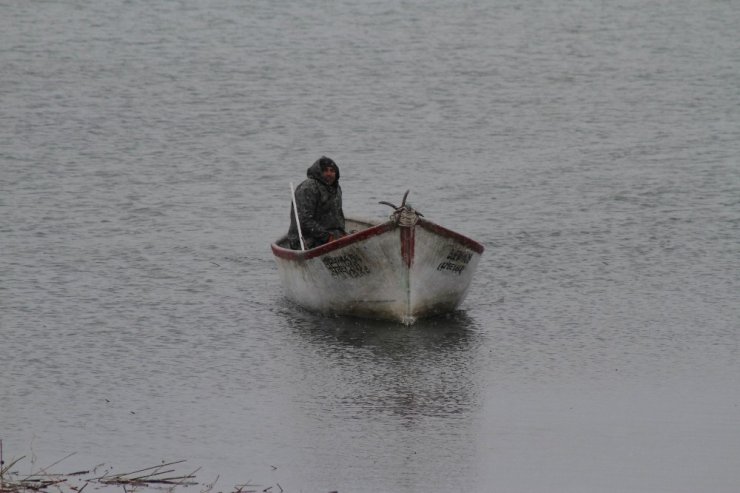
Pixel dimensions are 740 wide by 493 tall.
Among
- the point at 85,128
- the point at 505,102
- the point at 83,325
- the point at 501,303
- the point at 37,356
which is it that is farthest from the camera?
the point at 505,102

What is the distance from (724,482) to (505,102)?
19113 mm

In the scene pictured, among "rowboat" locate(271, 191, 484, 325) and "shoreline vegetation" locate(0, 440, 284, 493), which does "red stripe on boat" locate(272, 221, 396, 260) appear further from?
"shoreline vegetation" locate(0, 440, 284, 493)

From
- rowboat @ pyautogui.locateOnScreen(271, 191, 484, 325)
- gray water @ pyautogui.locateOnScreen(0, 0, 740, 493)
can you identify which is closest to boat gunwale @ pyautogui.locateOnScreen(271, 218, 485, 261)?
rowboat @ pyautogui.locateOnScreen(271, 191, 484, 325)

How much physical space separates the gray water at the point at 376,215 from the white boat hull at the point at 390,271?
0.81ft

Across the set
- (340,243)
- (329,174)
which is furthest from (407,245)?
(329,174)

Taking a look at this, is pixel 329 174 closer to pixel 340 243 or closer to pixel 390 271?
pixel 340 243

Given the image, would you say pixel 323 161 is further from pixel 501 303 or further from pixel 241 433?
pixel 241 433

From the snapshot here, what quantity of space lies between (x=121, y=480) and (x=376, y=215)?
11116 millimetres

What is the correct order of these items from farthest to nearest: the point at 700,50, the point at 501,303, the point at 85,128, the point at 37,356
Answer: the point at 700,50 < the point at 85,128 < the point at 501,303 < the point at 37,356

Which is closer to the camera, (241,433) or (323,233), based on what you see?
(241,433)

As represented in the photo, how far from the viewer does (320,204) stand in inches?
643

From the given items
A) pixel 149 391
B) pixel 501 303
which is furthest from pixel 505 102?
pixel 149 391

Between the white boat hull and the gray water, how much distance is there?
247 mm

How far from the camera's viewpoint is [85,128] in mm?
26984
